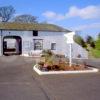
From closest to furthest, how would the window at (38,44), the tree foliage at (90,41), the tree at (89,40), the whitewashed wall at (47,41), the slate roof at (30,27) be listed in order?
the whitewashed wall at (47,41), the window at (38,44), the slate roof at (30,27), the tree foliage at (90,41), the tree at (89,40)

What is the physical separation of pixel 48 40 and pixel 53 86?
34.9 meters

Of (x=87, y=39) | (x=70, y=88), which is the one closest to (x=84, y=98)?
(x=70, y=88)

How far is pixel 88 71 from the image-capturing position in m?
19.8

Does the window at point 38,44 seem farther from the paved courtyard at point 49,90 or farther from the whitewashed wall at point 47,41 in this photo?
the paved courtyard at point 49,90

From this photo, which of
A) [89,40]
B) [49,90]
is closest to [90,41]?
[89,40]

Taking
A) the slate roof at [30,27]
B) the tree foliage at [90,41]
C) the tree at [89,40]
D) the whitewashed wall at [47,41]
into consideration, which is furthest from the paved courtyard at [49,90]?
the tree at [89,40]

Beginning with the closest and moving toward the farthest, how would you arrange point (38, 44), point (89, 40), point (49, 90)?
point (49, 90) < point (38, 44) < point (89, 40)

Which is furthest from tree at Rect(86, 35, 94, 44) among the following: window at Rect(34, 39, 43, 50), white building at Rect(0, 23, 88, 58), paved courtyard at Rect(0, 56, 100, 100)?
paved courtyard at Rect(0, 56, 100, 100)

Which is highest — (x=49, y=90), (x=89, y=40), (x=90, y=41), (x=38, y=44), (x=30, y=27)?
(x=30, y=27)

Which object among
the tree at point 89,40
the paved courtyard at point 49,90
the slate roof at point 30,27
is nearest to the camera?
the paved courtyard at point 49,90

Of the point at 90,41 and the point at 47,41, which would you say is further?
the point at 90,41

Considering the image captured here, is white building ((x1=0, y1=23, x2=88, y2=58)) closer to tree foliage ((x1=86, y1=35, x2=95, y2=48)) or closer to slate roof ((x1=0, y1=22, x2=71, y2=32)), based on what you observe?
slate roof ((x1=0, y1=22, x2=71, y2=32))

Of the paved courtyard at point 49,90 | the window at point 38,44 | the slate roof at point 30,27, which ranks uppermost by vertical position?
the slate roof at point 30,27

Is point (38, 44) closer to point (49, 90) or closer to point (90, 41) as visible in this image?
point (90, 41)
